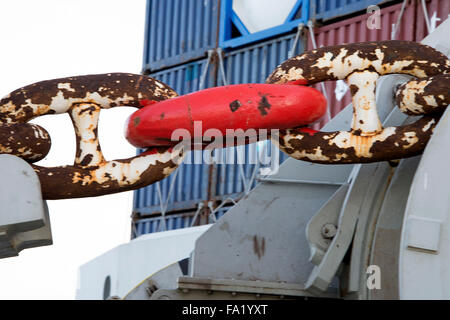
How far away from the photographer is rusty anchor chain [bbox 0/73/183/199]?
3004 mm

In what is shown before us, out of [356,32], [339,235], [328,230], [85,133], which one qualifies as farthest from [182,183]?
[85,133]

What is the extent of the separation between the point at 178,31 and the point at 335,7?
4081 millimetres

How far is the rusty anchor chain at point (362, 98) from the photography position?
3.05 meters

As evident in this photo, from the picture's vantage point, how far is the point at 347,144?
120 inches

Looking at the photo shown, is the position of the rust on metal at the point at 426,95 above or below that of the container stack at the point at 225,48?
below

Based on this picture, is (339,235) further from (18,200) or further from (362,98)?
(18,200)

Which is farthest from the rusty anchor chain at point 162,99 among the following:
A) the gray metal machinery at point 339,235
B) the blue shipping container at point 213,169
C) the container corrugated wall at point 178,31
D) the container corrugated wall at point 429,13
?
the container corrugated wall at point 178,31

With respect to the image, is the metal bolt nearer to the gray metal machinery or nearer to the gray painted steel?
the gray metal machinery

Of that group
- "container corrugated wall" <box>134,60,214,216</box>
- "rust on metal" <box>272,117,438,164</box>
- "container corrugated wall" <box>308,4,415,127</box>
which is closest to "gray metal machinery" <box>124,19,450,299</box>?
"rust on metal" <box>272,117,438,164</box>

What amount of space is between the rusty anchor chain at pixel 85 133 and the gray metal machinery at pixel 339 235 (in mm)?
910

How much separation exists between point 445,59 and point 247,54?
41.2 ft

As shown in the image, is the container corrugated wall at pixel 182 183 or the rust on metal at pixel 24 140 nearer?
the rust on metal at pixel 24 140

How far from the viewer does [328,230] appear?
12.3 feet

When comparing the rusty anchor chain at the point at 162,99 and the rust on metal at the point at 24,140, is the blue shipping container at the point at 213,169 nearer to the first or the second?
the rusty anchor chain at the point at 162,99
